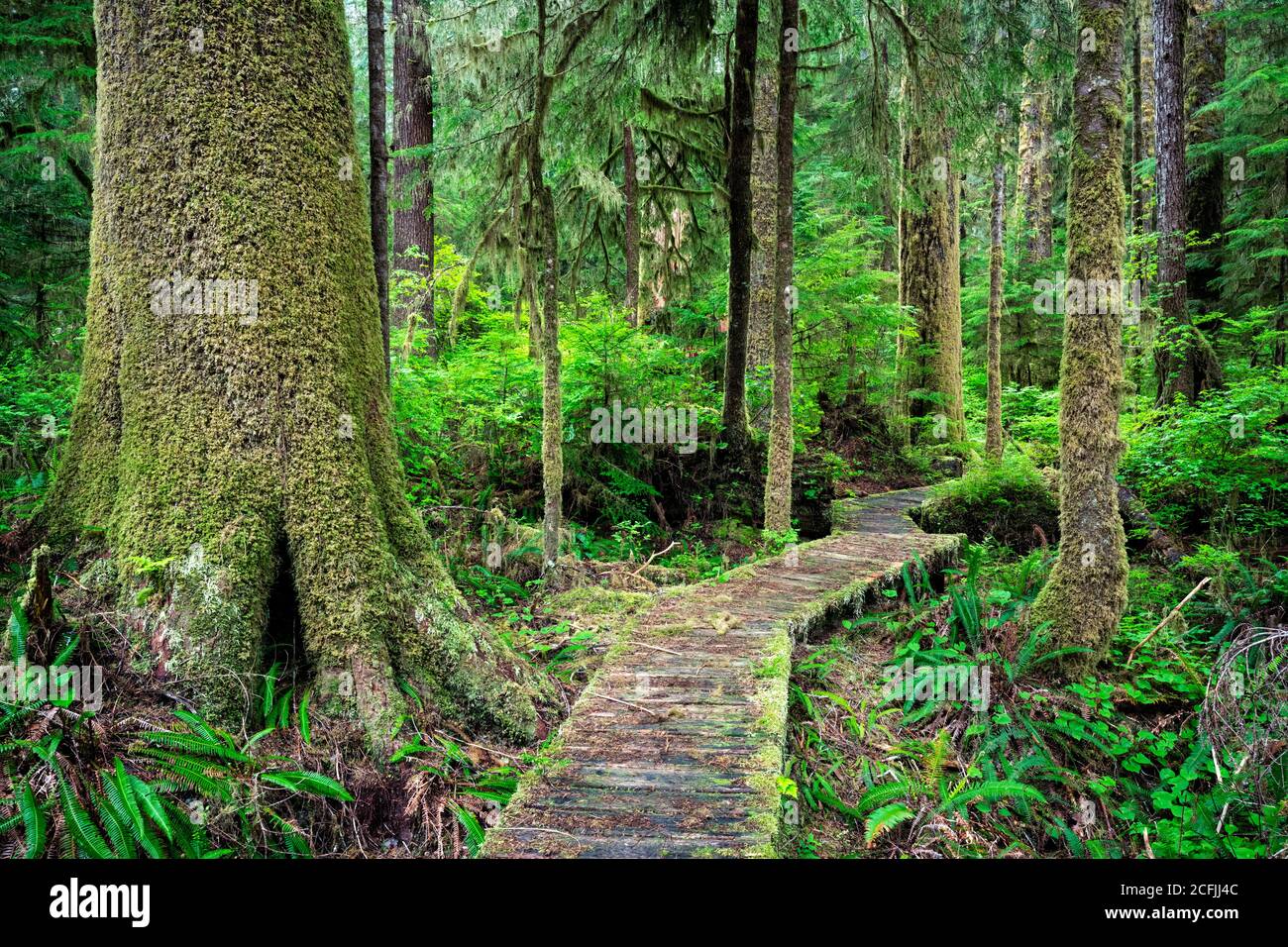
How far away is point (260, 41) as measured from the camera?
3.86 metres

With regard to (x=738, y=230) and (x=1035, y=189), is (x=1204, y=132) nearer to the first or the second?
(x=738, y=230)

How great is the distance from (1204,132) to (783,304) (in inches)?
449

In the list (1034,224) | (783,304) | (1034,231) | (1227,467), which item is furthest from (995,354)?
(1034,224)

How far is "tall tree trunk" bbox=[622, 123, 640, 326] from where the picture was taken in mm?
10984

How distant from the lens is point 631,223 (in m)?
11.0

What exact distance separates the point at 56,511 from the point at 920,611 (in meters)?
6.07

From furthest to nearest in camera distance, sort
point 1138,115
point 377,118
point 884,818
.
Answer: point 1138,115
point 377,118
point 884,818

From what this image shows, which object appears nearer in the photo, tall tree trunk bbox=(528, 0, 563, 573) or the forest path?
the forest path

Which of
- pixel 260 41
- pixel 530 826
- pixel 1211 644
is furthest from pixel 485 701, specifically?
pixel 1211 644

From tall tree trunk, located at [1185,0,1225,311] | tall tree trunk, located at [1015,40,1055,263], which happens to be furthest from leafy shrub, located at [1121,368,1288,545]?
tall tree trunk, located at [1015,40,1055,263]

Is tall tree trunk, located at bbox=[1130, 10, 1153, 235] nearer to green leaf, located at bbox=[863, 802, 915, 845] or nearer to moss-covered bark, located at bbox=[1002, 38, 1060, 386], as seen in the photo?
moss-covered bark, located at bbox=[1002, 38, 1060, 386]

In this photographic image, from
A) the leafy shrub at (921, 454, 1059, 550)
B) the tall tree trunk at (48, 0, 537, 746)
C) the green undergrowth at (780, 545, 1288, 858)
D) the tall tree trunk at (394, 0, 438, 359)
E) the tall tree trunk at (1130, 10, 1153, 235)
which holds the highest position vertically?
the tall tree trunk at (1130, 10, 1153, 235)

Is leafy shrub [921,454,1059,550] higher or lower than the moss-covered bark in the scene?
lower

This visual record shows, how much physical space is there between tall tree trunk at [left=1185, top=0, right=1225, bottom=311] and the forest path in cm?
1239
